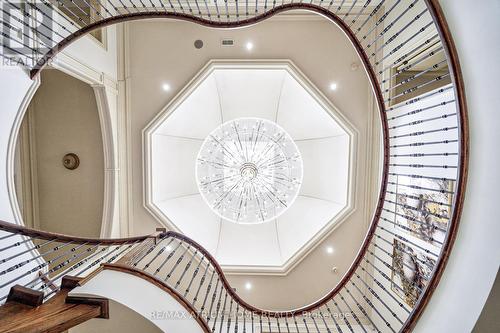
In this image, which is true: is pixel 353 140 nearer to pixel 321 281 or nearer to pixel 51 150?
pixel 321 281

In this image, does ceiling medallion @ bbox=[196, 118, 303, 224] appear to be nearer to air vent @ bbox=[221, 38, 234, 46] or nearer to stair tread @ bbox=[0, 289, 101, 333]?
air vent @ bbox=[221, 38, 234, 46]

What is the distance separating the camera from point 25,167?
5.75 meters

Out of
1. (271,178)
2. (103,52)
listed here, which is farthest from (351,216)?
(103,52)

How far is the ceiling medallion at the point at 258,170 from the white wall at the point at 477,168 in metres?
4.26

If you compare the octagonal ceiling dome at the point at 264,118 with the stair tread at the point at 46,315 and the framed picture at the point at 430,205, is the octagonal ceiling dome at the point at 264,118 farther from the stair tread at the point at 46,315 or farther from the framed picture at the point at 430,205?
the stair tread at the point at 46,315

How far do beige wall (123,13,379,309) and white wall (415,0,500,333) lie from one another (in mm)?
3426

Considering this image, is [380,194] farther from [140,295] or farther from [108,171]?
[108,171]

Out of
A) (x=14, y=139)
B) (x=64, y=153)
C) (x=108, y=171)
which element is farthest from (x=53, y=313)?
(x=64, y=153)

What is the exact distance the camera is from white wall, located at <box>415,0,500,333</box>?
1.87 m

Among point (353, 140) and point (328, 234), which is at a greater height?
point (353, 140)

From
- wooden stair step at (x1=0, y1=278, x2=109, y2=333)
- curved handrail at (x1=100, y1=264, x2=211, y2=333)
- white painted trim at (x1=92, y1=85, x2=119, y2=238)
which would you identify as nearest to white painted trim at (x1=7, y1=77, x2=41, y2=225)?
curved handrail at (x1=100, y1=264, x2=211, y2=333)

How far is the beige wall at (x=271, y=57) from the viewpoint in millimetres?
5414

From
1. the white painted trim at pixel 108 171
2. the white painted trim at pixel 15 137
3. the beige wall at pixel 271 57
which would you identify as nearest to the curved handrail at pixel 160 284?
the white painted trim at pixel 15 137

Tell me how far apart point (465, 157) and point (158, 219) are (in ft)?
17.9
